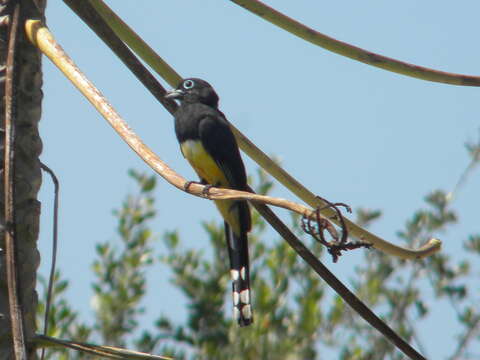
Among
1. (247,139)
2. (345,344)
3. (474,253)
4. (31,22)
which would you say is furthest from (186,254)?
(31,22)

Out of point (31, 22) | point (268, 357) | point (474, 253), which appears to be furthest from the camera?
point (474, 253)

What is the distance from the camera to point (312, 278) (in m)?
8.23

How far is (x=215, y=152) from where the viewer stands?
17.6 feet

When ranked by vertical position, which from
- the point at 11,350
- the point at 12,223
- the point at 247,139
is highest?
the point at 247,139

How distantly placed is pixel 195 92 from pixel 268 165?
2.87 m

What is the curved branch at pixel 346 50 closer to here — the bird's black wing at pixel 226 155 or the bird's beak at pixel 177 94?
the bird's black wing at pixel 226 155

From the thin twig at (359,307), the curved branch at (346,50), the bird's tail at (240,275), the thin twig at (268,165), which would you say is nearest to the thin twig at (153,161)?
the thin twig at (359,307)

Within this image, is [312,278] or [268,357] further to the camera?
[312,278]

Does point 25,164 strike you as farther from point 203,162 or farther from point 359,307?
point 203,162

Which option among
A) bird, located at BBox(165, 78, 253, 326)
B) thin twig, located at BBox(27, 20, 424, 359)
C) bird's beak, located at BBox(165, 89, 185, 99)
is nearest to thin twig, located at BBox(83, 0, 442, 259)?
thin twig, located at BBox(27, 20, 424, 359)

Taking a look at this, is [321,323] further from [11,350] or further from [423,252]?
[11,350]

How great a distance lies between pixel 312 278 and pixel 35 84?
18.7ft

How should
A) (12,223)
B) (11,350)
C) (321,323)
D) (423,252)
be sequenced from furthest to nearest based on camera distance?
1. (321,323)
2. (423,252)
3. (11,350)
4. (12,223)

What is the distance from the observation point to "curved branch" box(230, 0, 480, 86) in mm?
3033
